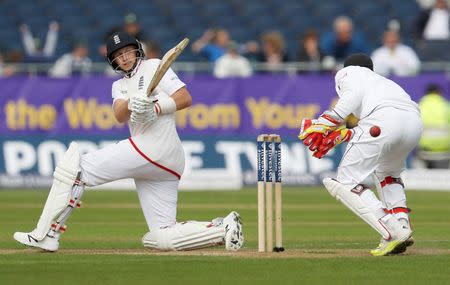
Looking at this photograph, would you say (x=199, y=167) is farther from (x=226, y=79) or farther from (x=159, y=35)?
(x=159, y=35)

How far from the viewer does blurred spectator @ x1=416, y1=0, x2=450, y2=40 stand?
73.7 feet

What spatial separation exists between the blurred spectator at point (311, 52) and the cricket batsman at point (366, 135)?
10.7 m

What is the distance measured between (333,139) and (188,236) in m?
1.36

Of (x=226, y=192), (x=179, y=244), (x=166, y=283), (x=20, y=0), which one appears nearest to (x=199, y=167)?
(x=226, y=192)

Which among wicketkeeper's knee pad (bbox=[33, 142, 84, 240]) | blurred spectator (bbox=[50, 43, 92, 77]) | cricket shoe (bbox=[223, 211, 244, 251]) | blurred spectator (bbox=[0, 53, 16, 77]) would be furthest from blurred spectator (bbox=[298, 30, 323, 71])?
wicketkeeper's knee pad (bbox=[33, 142, 84, 240])

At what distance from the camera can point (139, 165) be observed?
10.1m

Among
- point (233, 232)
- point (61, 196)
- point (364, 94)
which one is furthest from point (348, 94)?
point (61, 196)

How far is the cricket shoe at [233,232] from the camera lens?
9922 mm

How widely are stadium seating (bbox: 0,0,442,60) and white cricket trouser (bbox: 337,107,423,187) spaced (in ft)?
46.6

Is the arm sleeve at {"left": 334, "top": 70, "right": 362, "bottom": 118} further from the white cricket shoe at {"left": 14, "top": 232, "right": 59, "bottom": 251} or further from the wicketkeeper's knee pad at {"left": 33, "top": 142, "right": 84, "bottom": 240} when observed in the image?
the white cricket shoe at {"left": 14, "top": 232, "right": 59, "bottom": 251}

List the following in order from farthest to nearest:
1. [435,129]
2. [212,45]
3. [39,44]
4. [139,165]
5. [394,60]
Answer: [39,44] → [212,45] → [394,60] → [435,129] → [139,165]

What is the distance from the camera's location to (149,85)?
32.4ft

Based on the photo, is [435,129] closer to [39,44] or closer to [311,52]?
[311,52]

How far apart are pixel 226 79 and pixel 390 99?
10.4 metres
